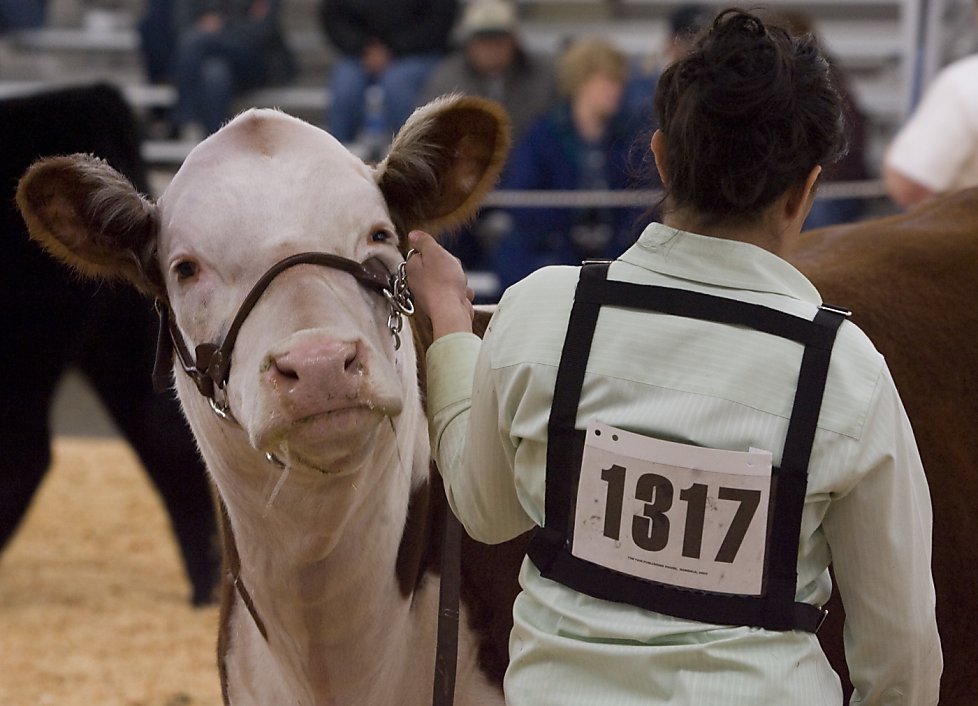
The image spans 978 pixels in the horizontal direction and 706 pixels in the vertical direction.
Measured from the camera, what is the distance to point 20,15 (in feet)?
29.6

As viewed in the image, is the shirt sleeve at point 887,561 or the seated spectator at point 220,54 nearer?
the shirt sleeve at point 887,561

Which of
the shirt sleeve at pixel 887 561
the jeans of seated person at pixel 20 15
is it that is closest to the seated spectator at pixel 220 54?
the jeans of seated person at pixel 20 15

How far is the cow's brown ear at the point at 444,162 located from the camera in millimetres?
1908

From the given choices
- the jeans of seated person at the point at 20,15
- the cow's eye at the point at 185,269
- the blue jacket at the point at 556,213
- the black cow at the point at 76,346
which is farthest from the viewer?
the jeans of seated person at the point at 20,15

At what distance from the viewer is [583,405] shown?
4.58 ft

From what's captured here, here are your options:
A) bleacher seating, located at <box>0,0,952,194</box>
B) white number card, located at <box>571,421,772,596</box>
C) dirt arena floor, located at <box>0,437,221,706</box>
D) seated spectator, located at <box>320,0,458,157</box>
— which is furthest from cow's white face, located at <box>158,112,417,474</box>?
bleacher seating, located at <box>0,0,952,194</box>

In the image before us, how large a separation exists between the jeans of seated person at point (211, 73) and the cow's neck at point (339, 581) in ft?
20.1

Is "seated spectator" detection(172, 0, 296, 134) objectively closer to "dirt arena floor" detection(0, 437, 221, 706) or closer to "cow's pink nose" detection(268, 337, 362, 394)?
"dirt arena floor" detection(0, 437, 221, 706)

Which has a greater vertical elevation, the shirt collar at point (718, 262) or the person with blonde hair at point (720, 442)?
the shirt collar at point (718, 262)

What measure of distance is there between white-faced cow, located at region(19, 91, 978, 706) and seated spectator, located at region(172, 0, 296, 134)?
6041 millimetres

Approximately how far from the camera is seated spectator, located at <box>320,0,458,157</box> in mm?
7508

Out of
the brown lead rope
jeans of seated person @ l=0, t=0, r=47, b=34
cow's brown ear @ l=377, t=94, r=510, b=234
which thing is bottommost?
jeans of seated person @ l=0, t=0, r=47, b=34

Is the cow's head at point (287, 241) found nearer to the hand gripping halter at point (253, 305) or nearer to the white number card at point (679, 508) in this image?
the hand gripping halter at point (253, 305)

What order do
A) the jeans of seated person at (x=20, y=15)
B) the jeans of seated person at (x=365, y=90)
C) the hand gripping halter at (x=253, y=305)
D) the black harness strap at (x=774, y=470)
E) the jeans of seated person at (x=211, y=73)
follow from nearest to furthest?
the black harness strap at (x=774, y=470), the hand gripping halter at (x=253, y=305), the jeans of seated person at (x=365, y=90), the jeans of seated person at (x=211, y=73), the jeans of seated person at (x=20, y=15)
